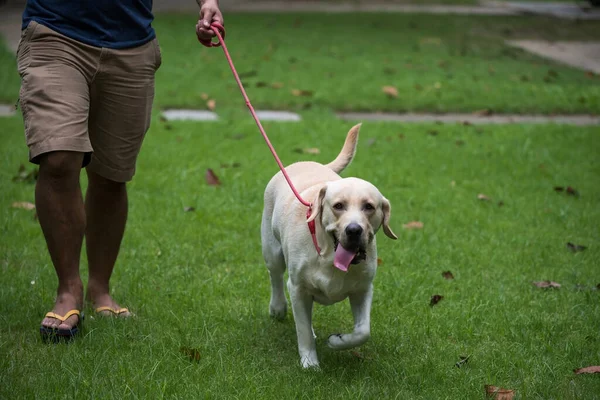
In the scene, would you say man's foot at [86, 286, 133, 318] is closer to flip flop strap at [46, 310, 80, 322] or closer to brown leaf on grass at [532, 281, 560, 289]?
flip flop strap at [46, 310, 80, 322]

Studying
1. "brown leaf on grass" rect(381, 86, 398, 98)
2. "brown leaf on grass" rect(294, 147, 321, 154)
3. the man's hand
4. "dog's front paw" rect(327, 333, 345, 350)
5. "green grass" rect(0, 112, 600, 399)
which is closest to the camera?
"green grass" rect(0, 112, 600, 399)

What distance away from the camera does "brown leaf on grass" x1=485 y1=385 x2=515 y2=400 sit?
3676 mm

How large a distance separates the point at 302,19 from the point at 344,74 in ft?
23.7

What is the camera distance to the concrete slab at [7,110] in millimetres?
9289

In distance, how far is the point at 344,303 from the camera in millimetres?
4957

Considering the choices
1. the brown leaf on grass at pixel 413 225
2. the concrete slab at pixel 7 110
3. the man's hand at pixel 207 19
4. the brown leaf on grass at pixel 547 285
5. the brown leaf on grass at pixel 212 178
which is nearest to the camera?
the man's hand at pixel 207 19

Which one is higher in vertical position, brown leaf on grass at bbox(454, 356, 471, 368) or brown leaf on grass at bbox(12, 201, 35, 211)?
brown leaf on grass at bbox(454, 356, 471, 368)

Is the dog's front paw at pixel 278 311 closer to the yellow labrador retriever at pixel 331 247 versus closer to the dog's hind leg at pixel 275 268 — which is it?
the dog's hind leg at pixel 275 268

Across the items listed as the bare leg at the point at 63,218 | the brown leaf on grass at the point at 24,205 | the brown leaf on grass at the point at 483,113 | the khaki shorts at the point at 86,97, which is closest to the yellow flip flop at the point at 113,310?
→ the bare leg at the point at 63,218

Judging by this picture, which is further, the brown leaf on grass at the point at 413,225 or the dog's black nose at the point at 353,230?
the brown leaf on grass at the point at 413,225

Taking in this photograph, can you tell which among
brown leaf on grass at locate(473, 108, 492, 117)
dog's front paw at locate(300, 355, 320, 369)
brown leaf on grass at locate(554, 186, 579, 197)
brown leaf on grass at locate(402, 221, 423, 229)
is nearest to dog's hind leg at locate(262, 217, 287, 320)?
dog's front paw at locate(300, 355, 320, 369)

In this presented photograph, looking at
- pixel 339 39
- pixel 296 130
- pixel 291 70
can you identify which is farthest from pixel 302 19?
Answer: pixel 296 130

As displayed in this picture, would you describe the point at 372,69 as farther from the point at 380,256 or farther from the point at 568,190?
the point at 380,256

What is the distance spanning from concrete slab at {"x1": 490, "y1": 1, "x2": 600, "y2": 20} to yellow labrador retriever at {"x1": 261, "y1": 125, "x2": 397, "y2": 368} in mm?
17413
